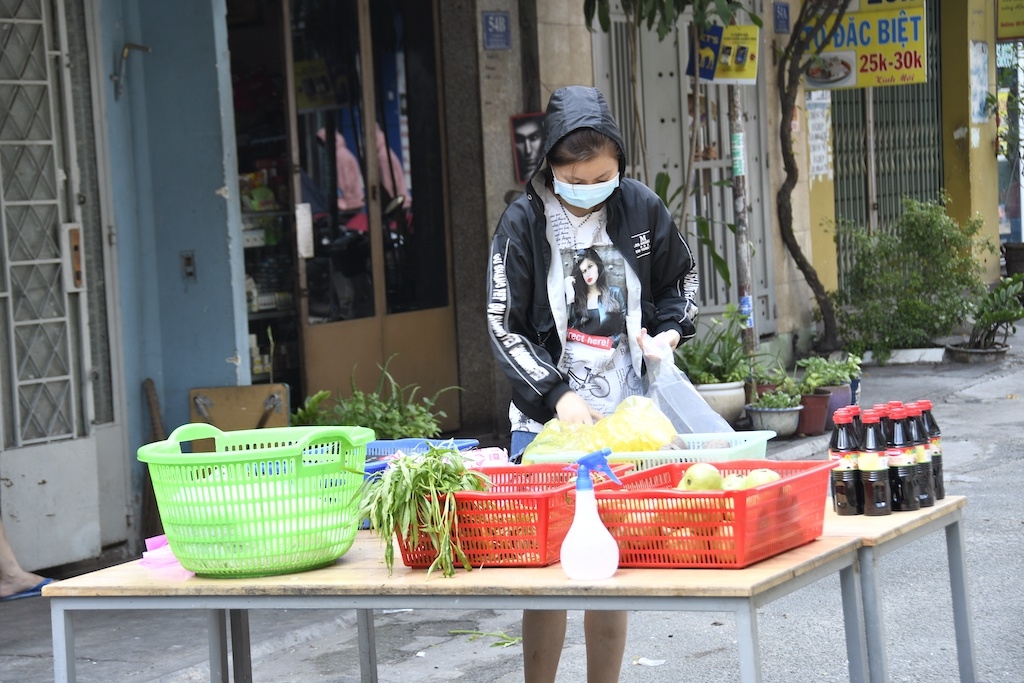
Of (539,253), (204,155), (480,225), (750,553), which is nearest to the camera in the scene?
(750,553)

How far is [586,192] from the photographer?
13.1ft

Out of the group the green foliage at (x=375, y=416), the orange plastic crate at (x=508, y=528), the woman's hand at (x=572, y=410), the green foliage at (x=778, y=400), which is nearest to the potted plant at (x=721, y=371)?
the green foliage at (x=778, y=400)

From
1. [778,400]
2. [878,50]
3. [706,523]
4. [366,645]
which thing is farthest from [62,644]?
[878,50]

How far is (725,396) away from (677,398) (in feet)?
18.3

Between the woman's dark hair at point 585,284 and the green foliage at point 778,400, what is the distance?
563 centimetres

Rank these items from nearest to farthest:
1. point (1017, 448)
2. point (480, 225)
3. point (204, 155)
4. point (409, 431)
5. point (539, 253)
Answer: point (539, 253) → point (204, 155) → point (409, 431) → point (1017, 448) → point (480, 225)

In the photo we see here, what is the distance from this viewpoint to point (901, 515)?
3449mm

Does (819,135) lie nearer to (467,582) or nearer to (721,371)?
(721,371)

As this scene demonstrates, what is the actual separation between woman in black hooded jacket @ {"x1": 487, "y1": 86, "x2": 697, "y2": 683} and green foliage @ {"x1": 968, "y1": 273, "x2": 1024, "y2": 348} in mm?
9840

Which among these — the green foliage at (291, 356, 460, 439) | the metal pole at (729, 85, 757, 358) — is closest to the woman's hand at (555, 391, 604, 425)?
the green foliage at (291, 356, 460, 439)

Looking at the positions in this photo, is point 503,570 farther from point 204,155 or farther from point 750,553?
point 204,155

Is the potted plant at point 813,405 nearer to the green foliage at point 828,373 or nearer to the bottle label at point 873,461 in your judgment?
the green foliage at point 828,373

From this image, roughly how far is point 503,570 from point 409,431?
4.71 m

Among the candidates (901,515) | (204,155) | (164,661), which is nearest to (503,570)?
(901,515)
